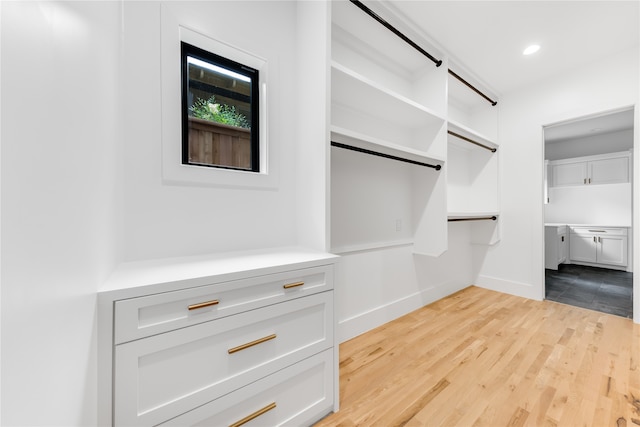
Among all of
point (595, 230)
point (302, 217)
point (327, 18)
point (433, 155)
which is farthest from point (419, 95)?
point (595, 230)

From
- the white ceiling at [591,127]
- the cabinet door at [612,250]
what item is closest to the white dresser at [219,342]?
the white ceiling at [591,127]

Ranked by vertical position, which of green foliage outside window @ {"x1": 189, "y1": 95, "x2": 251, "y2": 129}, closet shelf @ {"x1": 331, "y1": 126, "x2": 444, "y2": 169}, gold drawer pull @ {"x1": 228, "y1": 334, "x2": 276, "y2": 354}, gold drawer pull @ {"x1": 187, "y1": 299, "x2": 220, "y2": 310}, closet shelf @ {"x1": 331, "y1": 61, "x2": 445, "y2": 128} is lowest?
gold drawer pull @ {"x1": 228, "y1": 334, "x2": 276, "y2": 354}

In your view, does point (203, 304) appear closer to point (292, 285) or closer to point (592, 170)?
point (292, 285)

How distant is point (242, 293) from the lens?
108 centimetres

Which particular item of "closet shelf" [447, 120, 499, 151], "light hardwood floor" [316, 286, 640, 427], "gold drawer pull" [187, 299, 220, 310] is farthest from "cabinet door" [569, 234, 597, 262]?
"gold drawer pull" [187, 299, 220, 310]

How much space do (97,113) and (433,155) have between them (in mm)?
2334

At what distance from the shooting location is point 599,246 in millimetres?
4711

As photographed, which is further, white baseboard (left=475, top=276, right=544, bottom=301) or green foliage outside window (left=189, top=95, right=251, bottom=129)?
white baseboard (left=475, top=276, right=544, bottom=301)

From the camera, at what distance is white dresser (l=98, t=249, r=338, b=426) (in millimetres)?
843

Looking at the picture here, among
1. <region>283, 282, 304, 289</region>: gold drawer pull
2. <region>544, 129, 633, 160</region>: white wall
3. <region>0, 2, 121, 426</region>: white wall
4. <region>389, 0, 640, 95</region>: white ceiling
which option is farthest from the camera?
<region>544, 129, 633, 160</region>: white wall

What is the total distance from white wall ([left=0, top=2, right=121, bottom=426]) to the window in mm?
626

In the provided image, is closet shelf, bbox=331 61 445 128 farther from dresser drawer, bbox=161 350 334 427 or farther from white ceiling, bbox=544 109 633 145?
white ceiling, bbox=544 109 633 145

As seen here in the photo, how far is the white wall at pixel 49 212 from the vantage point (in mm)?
360

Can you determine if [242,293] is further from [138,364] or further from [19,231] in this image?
[19,231]
